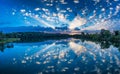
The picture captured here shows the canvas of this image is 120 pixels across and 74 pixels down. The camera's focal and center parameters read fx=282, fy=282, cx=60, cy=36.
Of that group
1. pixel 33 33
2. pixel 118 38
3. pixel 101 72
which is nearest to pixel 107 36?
pixel 118 38

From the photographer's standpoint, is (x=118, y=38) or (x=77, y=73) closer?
(x=77, y=73)

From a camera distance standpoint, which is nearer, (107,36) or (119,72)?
(119,72)

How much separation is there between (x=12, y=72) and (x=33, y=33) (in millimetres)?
145083

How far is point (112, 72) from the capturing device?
16516mm

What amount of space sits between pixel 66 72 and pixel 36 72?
1.80 metres

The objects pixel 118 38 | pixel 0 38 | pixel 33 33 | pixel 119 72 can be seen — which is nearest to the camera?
pixel 119 72

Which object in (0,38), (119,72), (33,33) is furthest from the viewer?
(33,33)

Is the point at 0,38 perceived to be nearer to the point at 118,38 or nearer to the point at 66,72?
the point at 118,38

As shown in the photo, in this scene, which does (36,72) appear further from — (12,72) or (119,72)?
(119,72)

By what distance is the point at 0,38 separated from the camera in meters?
81.0

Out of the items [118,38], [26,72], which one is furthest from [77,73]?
[118,38]

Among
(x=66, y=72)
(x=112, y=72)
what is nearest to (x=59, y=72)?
(x=66, y=72)

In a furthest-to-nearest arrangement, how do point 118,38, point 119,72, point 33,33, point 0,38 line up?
1. point 33,33
2. point 0,38
3. point 118,38
4. point 119,72

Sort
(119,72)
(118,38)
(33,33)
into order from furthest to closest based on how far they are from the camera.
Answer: (33,33) < (118,38) < (119,72)
